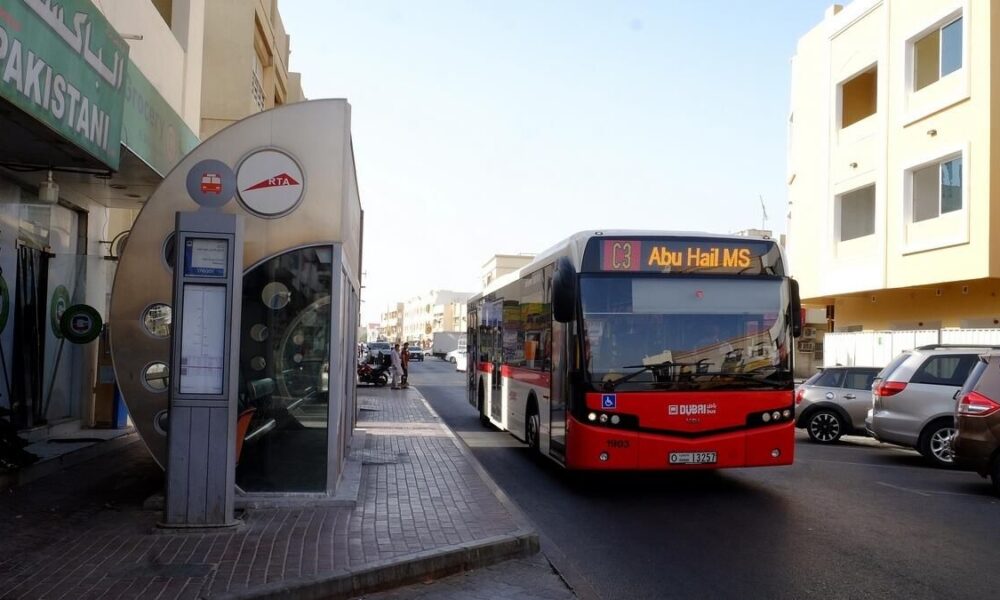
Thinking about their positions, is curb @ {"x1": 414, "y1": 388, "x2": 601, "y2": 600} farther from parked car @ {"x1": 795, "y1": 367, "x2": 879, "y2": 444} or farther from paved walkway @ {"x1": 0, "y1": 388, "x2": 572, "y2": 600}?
parked car @ {"x1": 795, "y1": 367, "x2": 879, "y2": 444}

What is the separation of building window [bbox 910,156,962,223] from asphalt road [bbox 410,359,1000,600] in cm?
1227

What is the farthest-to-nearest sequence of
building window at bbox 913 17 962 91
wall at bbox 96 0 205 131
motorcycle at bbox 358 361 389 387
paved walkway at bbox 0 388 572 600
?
motorcycle at bbox 358 361 389 387
building window at bbox 913 17 962 91
wall at bbox 96 0 205 131
paved walkway at bbox 0 388 572 600

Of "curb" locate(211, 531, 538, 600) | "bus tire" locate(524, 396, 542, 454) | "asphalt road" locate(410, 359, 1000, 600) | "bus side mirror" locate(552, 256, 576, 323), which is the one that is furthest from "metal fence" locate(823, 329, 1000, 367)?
"curb" locate(211, 531, 538, 600)

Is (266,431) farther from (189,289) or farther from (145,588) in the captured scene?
(145,588)

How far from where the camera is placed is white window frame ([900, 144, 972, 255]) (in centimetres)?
2214

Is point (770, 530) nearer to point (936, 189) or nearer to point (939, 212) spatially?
point (939, 212)

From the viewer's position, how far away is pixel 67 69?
797 cm

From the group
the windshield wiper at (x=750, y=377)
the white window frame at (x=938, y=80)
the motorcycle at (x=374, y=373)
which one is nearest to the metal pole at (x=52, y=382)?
the windshield wiper at (x=750, y=377)

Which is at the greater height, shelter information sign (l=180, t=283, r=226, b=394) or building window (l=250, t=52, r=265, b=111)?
building window (l=250, t=52, r=265, b=111)

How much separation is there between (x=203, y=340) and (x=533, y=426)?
256 inches

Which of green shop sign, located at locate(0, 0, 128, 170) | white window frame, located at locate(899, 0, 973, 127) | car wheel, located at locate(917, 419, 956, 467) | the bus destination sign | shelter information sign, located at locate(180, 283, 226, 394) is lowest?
car wheel, located at locate(917, 419, 956, 467)

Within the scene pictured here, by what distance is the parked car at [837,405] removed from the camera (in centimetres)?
1634

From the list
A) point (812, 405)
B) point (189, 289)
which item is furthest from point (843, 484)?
point (189, 289)

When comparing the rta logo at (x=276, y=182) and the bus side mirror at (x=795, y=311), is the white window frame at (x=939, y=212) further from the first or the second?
the rta logo at (x=276, y=182)
